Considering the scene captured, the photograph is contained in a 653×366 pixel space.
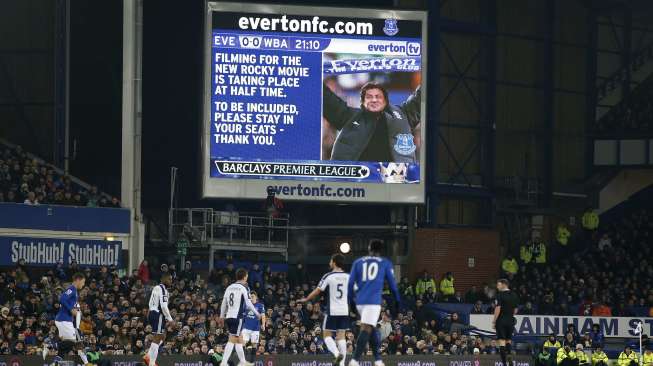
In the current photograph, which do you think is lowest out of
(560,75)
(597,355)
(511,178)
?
(597,355)

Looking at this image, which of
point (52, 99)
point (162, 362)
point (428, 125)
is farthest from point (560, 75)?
point (162, 362)

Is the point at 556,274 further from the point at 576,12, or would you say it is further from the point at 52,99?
the point at 52,99

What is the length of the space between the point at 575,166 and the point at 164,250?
18708mm

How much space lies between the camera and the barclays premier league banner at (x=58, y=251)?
4812 centimetres

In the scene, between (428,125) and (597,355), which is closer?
(597,355)

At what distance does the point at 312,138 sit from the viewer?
51.9 m

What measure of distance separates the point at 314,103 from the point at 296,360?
1219 centimetres

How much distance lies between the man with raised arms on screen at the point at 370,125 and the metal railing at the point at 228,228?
3785 mm

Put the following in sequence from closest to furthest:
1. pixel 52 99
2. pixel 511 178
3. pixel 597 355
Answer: pixel 597 355, pixel 52 99, pixel 511 178

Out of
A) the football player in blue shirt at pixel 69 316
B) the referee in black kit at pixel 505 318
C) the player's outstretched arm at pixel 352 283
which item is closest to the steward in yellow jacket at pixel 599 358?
the referee in black kit at pixel 505 318

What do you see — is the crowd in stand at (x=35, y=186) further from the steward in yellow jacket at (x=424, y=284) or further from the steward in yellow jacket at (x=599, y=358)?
the steward in yellow jacket at (x=599, y=358)

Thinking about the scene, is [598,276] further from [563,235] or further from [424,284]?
[424,284]

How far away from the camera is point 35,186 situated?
1948 inches

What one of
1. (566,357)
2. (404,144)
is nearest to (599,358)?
(566,357)
